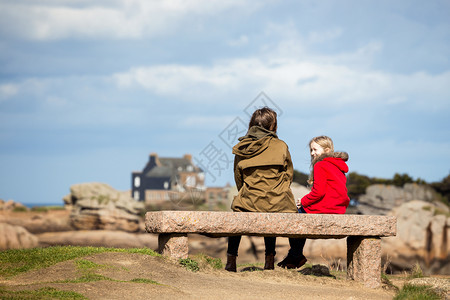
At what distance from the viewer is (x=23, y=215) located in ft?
148

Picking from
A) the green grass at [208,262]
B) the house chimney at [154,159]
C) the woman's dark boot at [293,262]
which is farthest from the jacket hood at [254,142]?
the house chimney at [154,159]

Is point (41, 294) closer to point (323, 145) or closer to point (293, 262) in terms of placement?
point (293, 262)

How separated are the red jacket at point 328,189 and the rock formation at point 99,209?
33715 mm

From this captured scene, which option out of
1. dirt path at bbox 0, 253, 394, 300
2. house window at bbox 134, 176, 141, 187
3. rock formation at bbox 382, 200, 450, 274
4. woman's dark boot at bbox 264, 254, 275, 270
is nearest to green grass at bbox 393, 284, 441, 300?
dirt path at bbox 0, 253, 394, 300

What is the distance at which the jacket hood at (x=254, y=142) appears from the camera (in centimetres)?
739

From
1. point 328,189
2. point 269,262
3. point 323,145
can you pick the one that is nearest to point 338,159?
point 323,145

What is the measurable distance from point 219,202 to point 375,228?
3953 centimetres

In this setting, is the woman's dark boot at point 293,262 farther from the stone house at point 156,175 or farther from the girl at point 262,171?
the stone house at point 156,175

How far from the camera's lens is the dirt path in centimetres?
548

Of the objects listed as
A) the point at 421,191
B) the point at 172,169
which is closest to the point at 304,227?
the point at 421,191

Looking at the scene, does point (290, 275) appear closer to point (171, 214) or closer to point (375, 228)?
point (375, 228)

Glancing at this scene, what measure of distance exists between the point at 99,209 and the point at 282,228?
34.5 m

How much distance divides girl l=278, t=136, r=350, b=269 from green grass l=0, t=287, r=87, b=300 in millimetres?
3694

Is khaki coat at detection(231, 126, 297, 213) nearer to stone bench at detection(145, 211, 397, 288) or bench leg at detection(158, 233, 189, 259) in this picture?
stone bench at detection(145, 211, 397, 288)
